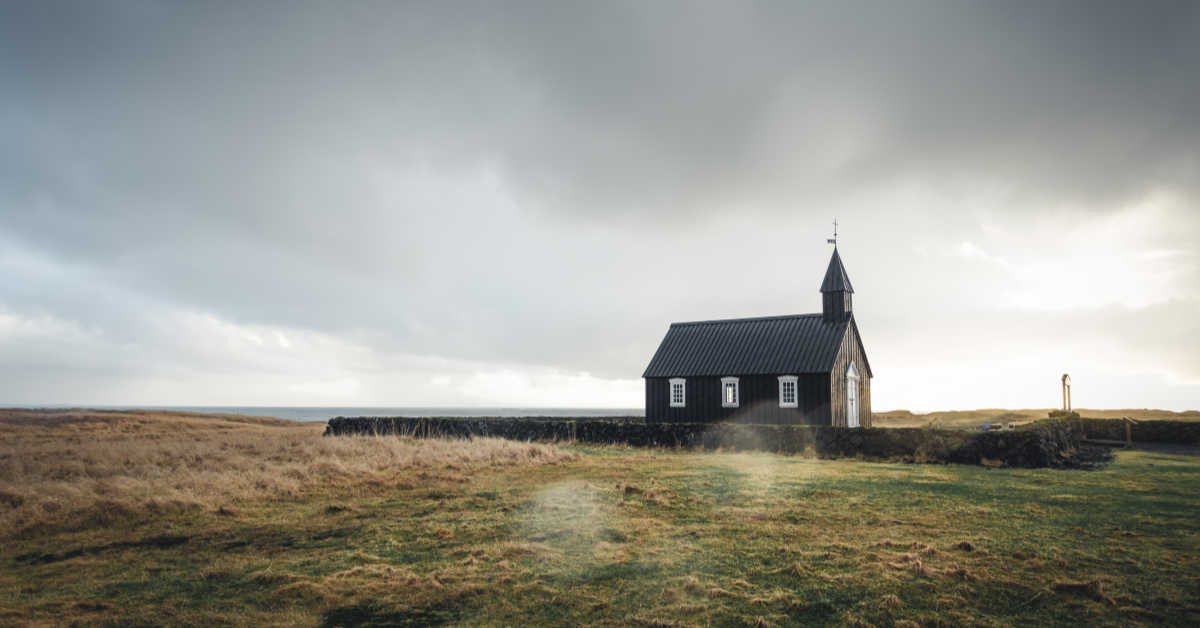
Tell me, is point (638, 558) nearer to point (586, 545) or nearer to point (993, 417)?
point (586, 545)

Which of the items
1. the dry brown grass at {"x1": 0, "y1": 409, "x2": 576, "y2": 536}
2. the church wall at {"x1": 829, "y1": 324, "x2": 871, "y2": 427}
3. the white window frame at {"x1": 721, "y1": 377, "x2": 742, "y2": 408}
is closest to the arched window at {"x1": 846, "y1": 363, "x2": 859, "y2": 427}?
the church wall at {"x1": 829, "y1": 324, "x2": 871, "y2": 427}

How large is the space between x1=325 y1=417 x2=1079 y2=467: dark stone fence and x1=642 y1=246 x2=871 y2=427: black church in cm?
833

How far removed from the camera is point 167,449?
72.2 ft

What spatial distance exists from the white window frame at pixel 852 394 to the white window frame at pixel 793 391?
3.61m

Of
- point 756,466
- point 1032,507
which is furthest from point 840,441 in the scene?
point 1032,507

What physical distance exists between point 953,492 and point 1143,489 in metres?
5.32

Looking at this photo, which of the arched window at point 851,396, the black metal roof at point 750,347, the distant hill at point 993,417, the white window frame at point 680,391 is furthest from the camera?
the distant hill at point 993,417

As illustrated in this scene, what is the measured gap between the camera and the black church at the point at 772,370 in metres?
36.6

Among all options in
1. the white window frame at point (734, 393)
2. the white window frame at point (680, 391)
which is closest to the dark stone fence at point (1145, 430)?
the white window frame at point (734, 393)

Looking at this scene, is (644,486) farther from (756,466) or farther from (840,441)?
(840,441)

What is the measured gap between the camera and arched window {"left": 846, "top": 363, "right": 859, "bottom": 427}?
38.0 meters

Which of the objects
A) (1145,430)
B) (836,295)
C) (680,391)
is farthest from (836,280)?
(1145,430)

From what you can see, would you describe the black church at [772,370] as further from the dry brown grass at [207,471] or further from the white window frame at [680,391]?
the dry brown grass at [207,471]

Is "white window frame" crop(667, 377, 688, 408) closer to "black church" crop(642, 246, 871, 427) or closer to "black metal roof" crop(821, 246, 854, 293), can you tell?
"black church" crop(642, 246, 871, 427)
